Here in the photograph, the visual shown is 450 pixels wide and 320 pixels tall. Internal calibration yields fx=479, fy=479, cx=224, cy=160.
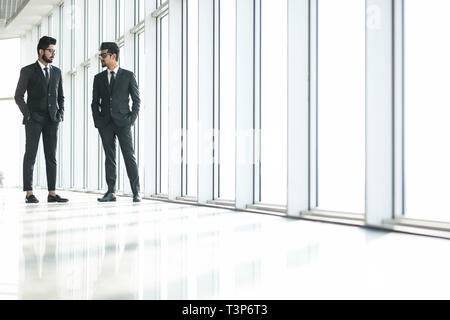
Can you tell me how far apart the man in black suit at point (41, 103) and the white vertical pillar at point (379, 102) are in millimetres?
2973

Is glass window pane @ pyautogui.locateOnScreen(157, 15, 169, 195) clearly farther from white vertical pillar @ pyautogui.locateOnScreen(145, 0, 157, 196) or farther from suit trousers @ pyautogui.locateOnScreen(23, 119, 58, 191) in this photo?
suit trousers @ pyautogui.locateOnScreen(23, 119, 58, 191)

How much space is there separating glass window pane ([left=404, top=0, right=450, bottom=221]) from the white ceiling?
8.58 meters

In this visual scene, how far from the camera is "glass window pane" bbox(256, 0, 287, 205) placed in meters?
3.55

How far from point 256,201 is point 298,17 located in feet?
4.60

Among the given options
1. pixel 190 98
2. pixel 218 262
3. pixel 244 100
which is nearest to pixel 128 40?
pixel 190 98

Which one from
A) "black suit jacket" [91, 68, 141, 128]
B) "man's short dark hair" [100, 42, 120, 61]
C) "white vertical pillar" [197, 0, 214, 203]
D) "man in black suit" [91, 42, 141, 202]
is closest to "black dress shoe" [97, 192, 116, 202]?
"man in black suit" [91, 42, 141, 202]

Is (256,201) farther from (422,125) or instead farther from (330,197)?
(422,125)

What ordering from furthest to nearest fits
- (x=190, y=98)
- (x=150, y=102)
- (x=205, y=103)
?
(x=150, y=102)
(x=190, y=98)
(x=205, y=103)

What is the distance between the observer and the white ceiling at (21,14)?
9.70 m

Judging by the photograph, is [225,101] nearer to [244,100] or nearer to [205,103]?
[205,103]

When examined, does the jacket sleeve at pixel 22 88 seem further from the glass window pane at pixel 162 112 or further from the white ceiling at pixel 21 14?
the white ceiling at pixel 21 14

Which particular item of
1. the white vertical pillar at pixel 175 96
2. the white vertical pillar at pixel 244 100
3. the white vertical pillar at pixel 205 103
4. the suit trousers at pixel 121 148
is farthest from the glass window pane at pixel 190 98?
the white vertical pillar at pixel 244 100

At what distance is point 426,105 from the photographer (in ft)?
8.00

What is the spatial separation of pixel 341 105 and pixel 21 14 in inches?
363
